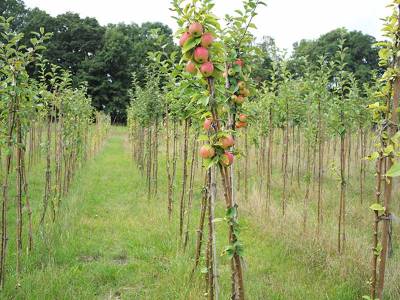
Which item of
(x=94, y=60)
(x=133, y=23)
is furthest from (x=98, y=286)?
(x=133, y=23)

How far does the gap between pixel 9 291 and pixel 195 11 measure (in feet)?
10.7

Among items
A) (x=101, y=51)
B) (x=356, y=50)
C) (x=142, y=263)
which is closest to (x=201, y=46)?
(x=142, y=263)

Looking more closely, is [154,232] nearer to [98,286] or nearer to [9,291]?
[98,286]

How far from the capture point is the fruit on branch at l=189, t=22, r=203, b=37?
7.18 ft

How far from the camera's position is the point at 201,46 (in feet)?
7.30

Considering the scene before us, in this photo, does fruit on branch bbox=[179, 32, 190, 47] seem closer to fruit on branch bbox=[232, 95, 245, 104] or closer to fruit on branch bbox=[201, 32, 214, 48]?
fruit on branch bbox=[201, 32, 214, 48]

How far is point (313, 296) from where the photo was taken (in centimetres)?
388

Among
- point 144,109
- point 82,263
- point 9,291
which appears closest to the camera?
point 9,291

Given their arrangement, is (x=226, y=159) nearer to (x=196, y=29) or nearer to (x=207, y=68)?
(x=207, y=68)

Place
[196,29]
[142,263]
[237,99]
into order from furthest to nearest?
[142,263] → [237,99] → [196,29]

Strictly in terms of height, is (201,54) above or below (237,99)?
above

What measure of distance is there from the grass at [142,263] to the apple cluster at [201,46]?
2.45 meters

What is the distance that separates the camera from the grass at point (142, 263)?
3930mm

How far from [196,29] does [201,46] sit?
0.10 metres
